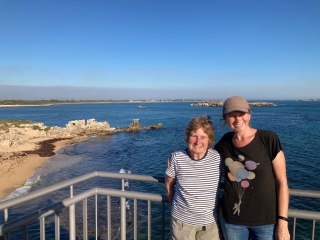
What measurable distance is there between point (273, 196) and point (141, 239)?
30.5 ft

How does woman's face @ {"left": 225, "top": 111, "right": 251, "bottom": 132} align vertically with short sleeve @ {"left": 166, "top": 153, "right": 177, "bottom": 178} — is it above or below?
above

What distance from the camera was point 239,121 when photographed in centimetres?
261

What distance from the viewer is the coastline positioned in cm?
1794

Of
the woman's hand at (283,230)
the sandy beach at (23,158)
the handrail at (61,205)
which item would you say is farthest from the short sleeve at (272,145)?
the sandy beach at (23,158)

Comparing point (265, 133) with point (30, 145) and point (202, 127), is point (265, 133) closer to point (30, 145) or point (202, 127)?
point (202, 127)

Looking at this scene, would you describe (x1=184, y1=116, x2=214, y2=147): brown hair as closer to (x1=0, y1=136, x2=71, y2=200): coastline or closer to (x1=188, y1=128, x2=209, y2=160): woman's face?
(x1=188, y1=128, x2=209, y2=160): woman's face

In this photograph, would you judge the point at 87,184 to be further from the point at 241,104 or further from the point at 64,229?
the point at 241,104

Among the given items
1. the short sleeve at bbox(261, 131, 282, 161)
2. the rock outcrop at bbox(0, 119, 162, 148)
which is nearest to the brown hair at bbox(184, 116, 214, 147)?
the short sleeve at bbox(261, 131, 282, 161)

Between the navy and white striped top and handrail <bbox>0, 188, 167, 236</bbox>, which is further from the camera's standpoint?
the navy and white striped top

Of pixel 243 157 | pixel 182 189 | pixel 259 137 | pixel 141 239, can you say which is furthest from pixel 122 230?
pixel 141 239

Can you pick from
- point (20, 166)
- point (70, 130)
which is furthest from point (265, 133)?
point (70, 130)

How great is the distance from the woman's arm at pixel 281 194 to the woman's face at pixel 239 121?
431mm

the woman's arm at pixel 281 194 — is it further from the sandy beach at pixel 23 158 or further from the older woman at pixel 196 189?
the sandy beach at pixel 23 158

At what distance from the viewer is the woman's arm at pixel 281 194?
2415mm
